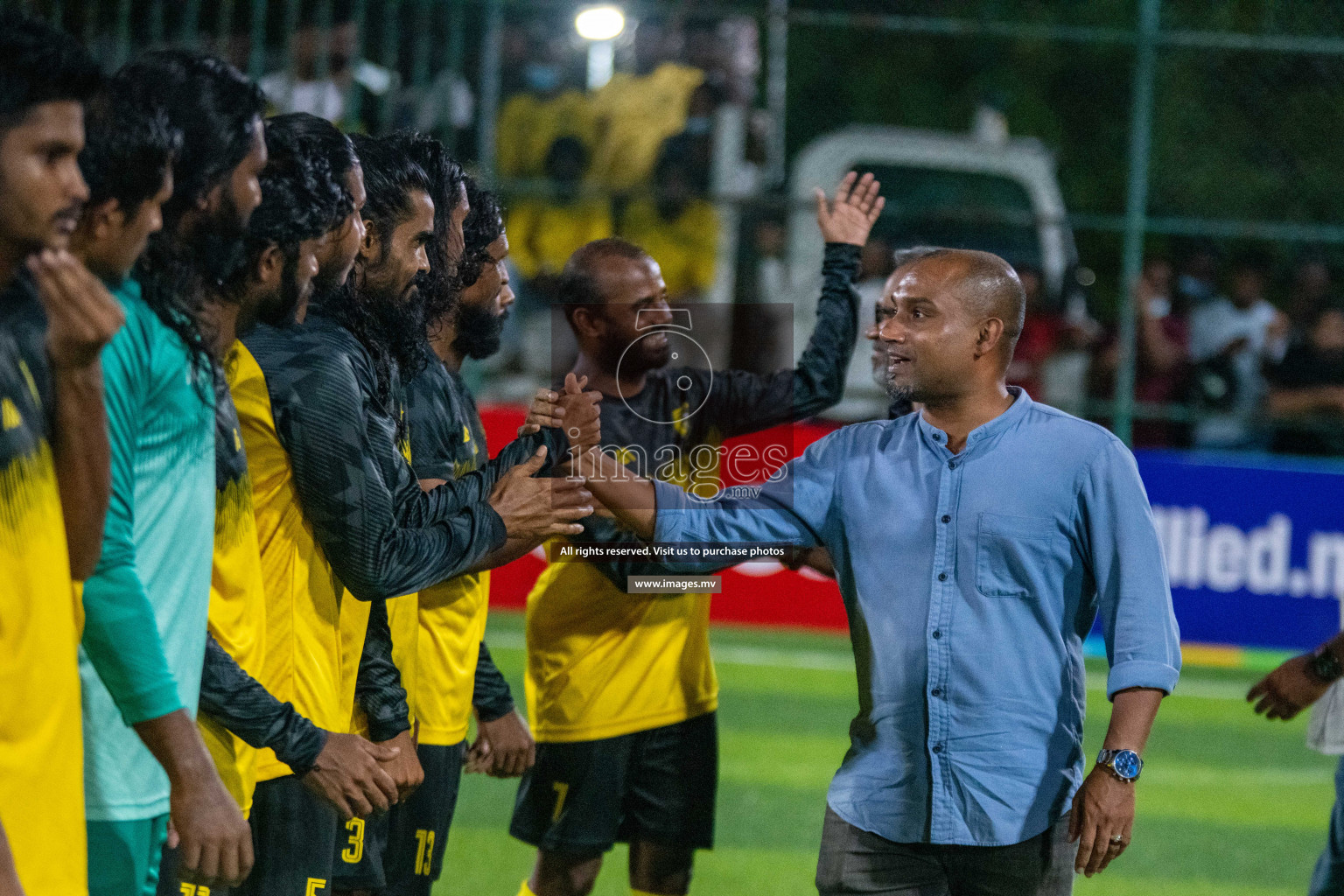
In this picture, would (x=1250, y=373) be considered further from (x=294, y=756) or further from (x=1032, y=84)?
(x=1032, y=84)

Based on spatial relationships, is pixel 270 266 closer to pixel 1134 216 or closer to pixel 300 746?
pixel 300 746

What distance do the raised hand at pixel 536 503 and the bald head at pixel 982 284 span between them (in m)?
1.04

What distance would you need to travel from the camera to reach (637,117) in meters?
12.2

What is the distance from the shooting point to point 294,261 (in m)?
2.95

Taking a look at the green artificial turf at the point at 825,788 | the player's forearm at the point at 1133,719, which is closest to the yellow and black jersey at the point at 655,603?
the green artificial turf at the point at 825,788

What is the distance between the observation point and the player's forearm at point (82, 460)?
2191 millimetres

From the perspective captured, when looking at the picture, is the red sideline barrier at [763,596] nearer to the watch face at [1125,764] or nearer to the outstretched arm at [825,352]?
the outstretched arm at [825,352]

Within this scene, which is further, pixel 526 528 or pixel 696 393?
pixel 696 393

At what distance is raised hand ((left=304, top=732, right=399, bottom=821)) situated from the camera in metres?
3.04

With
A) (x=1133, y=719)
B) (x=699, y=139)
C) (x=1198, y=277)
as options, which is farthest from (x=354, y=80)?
(x=1133, y=719)

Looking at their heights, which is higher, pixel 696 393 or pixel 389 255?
pixel 389 255

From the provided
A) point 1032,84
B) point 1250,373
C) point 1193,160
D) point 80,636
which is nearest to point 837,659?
point 1250,373

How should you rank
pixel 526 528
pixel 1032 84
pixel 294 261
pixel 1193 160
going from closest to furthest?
pixel 294 261 → pixel 526 528 → pixel 1193 160 → pixel 1032 84

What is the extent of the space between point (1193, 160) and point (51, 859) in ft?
72.0
